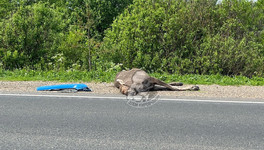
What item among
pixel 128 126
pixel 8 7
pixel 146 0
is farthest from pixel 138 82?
pixel 8 7

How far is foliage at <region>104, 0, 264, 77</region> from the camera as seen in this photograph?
14227 mm

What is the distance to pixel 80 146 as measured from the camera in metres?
4.33

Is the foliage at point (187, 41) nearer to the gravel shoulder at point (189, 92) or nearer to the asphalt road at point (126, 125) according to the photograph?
the gravel shoulder at point (189, 92)

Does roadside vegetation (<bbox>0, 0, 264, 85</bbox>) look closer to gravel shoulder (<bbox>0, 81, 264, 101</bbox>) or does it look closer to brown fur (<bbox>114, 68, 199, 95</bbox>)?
gravel shoulder (<bbox>0, 81, 264, 101</bbox>)

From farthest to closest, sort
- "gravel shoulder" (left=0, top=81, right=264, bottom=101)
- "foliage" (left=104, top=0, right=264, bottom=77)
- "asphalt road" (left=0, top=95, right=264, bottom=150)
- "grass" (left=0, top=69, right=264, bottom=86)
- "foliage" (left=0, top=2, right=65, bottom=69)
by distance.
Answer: "foliage" (left=0, top=2, right=65, bottom=69) < "foliage" (left=104, top=0, right=264, bottom=77) < "grass" (left=0, top=69, right=264, bottom=86) < "gravel shoulder" (left=0, top=81, right=264, bottom=101) < "asphalt road" (left=0, top=95, right=264, bottom=150)

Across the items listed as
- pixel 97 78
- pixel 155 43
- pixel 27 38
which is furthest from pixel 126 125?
pixel 27 38

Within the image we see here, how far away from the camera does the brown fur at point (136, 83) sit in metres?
8.03

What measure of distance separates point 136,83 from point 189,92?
4.44 ft

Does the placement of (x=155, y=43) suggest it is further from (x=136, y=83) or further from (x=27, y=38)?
(x=136, y=83)

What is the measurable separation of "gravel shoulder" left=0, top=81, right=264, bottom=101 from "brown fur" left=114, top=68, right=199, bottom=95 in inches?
9.4

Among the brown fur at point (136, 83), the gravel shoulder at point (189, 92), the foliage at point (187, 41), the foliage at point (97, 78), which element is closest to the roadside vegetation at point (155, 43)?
the foliage at point (187, 41)

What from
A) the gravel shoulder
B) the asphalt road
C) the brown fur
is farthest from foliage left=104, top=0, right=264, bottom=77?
the asphalt road

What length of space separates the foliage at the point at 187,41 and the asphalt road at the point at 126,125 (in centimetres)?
754

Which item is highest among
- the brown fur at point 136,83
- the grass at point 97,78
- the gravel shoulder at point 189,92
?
the brown fur at point 136,83
